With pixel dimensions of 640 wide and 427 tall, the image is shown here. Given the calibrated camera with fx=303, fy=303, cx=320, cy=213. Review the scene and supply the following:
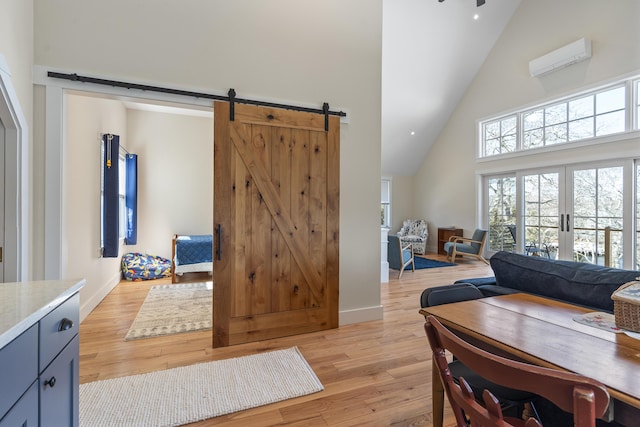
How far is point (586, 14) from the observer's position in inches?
211

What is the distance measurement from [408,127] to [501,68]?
7.78ft

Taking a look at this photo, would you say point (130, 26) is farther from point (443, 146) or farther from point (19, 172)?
point (443, 146)

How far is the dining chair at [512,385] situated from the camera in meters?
0.60

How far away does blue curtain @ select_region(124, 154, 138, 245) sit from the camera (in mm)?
5082

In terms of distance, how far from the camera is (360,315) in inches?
124

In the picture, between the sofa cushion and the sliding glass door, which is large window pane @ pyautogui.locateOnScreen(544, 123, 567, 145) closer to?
the sliding glass door

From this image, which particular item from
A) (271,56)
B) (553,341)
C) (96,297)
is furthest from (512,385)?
(96,297)

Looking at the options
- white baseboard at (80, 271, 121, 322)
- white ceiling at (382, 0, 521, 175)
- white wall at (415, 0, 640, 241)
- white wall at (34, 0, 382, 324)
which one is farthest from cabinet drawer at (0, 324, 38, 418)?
white wall at (415, 0, 640, 241)

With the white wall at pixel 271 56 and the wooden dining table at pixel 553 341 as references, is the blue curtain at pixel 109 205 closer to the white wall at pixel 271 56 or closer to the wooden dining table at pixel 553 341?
the white wall at pixel 271 56

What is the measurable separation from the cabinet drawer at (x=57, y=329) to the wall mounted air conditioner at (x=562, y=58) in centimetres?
763

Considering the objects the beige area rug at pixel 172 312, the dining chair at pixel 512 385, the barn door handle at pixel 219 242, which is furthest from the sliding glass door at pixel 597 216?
the beige area rug at pixel 172 312

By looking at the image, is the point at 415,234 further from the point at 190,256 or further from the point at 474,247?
the point at 190,256

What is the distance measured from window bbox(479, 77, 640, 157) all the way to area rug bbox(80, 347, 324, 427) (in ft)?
21.1

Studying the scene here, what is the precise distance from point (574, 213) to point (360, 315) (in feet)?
16.8
